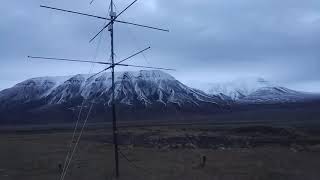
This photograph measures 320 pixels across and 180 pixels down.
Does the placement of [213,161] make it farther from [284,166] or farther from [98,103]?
[98,103]

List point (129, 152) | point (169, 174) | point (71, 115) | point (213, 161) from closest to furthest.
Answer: point (169, 174) < point (213, 161) < point (129, 152) < point (71, 115)

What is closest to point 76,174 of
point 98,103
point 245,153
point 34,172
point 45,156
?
point 34,172

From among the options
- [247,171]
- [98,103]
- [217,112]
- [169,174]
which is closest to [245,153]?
[247,171]

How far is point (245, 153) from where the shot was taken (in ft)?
131

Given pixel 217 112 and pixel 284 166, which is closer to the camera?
pixel 284 166

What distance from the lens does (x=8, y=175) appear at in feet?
96.0

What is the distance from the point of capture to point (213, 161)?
34.6m

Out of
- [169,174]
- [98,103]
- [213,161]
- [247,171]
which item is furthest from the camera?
[98,103]

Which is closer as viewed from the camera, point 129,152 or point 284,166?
point 284,166

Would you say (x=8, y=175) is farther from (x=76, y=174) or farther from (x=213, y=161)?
(x=213, y=161)

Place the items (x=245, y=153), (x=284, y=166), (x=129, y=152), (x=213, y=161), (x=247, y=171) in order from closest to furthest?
1. (x=247, y=171)
2. (x=284, y=166)
3. (x=213, y=161)
4. (x=245, y=153)
5. (x=129, y=152)

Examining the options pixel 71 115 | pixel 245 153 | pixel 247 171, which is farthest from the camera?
pixel 71 115

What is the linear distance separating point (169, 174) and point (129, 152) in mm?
16541

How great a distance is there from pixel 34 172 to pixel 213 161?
1187 cm
